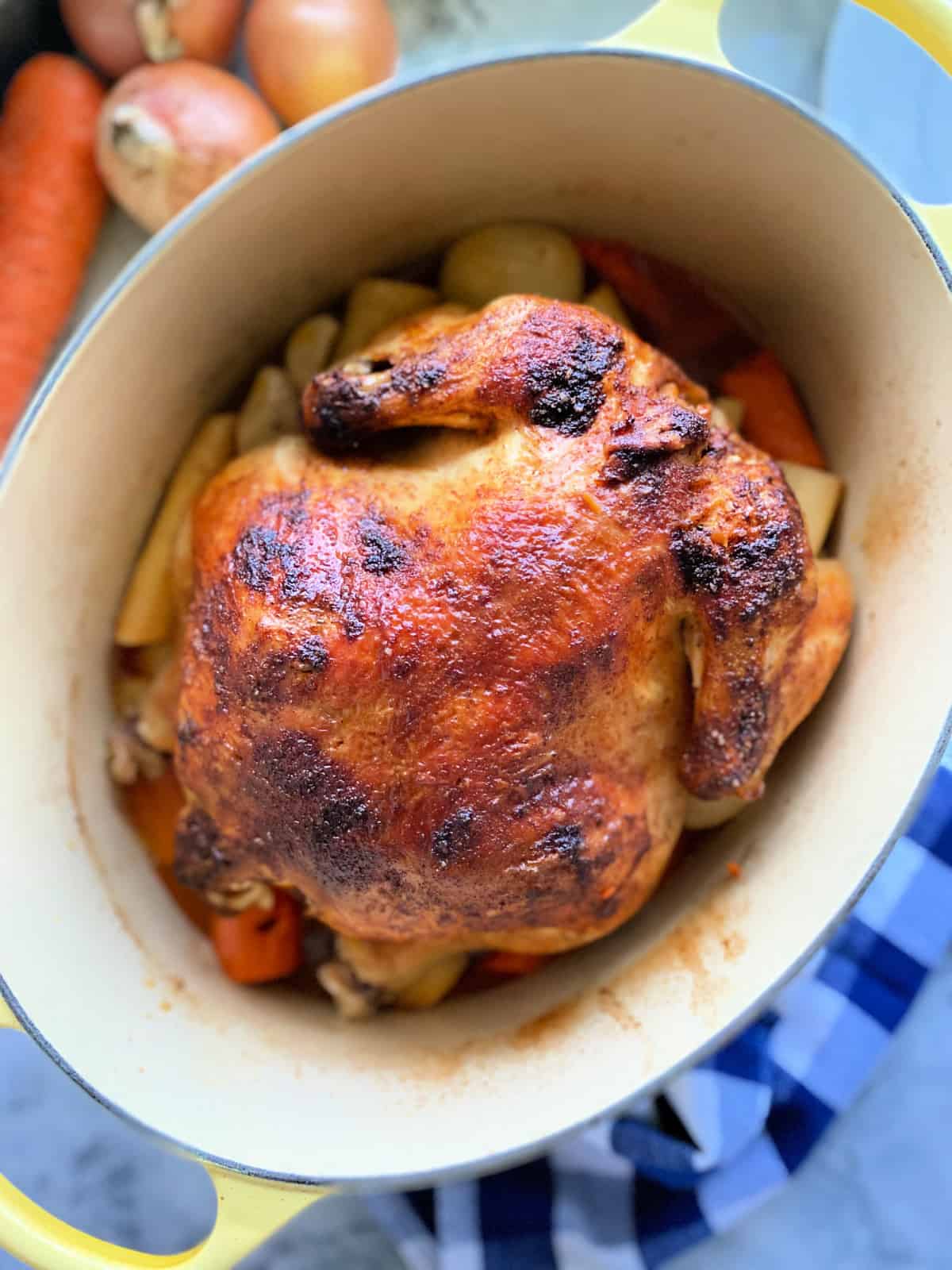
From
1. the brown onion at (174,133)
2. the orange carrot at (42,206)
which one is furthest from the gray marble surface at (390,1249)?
the brown onion at (174,133)

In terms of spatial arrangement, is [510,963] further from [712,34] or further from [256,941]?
[712,34]

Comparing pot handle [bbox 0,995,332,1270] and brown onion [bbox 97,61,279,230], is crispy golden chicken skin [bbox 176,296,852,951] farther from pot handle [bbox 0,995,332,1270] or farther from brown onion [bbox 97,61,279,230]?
brown onion [bbox 97,61,279,230]

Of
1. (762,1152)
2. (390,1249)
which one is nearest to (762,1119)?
(762,1152)

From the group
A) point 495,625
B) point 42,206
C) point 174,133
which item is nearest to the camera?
point 495,625

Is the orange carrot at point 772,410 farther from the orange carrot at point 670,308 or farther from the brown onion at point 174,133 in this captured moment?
the brown onion at point 174,133

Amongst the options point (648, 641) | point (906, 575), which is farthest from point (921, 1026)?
point (648, 641)

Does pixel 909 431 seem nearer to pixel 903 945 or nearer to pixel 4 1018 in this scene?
pixel 903 945
